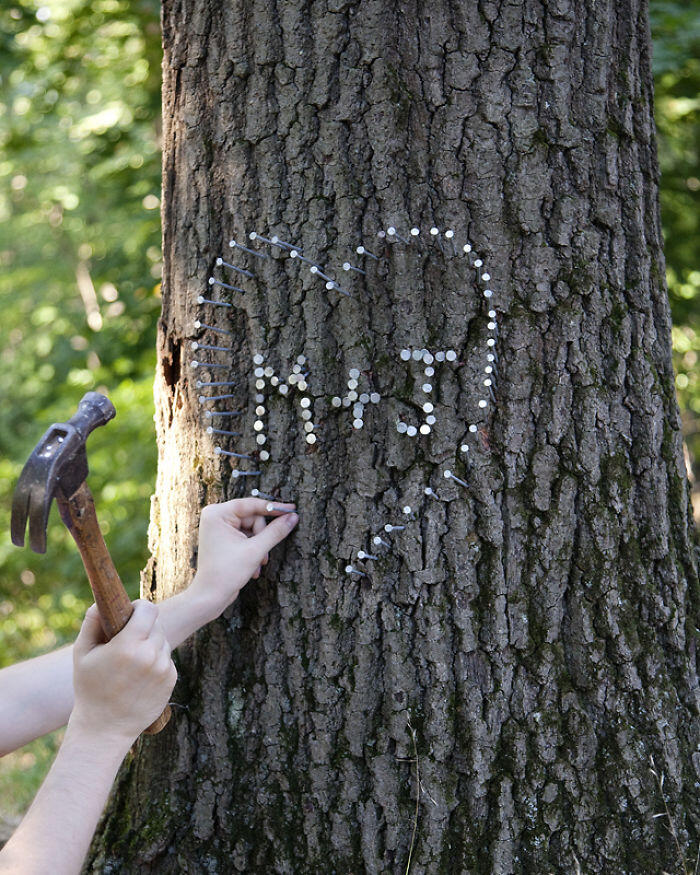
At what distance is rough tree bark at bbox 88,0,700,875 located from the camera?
2039 millimetres

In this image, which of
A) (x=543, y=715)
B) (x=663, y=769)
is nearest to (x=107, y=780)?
(x=543, y=715)

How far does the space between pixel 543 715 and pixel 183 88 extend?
215 cm

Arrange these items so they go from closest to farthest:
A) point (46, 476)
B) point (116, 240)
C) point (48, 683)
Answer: point (46, 476) → point (48, 683) → point (116, 240)

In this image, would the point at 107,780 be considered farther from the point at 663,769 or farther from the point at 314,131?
the point at 314,131

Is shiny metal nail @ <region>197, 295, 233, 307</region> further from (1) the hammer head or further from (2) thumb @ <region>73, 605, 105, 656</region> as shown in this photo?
(2) thumb @ <region>73, 605, 105, 656</region>

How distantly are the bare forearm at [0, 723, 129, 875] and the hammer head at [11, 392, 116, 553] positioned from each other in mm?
476

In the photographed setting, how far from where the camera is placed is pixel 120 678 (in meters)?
1.65

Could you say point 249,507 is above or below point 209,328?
below

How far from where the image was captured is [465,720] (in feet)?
6.69

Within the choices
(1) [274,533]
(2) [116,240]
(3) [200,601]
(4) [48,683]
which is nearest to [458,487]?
(1) [274,533]

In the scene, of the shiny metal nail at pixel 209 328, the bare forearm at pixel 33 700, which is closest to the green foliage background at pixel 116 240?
the bare forearm at pixel 33 700

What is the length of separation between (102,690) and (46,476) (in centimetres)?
53

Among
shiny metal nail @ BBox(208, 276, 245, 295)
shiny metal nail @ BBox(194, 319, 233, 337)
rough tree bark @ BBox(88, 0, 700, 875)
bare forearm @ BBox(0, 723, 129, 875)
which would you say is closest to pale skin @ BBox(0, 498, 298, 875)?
bare forearm @ BBox(0, 723, 129, 875)

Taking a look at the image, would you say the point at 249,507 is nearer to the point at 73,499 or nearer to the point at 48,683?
the point at 73,499
